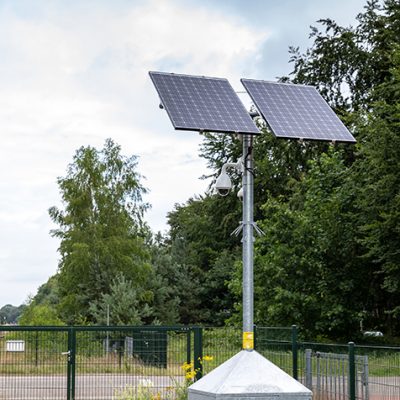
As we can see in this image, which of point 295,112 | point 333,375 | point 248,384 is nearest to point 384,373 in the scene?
point 333,375

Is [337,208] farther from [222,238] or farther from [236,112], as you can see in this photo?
[236,112]

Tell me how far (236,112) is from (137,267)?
4342 cm

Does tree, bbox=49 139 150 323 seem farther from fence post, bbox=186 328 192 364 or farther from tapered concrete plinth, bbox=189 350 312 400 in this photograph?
tapered concrete plinth, bbox=189 350 312 400

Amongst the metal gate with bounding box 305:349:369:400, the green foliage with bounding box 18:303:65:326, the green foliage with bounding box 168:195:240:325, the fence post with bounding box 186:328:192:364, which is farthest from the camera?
the green foliage with bounding box 168:195:240:325

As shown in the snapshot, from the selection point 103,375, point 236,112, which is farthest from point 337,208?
point 236,112

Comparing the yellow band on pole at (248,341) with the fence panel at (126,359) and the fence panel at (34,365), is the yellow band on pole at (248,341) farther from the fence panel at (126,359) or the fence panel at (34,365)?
the fence panel at (34,365)

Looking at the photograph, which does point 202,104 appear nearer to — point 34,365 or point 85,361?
point 85,361

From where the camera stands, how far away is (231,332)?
1955 cm

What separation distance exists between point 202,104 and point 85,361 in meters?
6.93

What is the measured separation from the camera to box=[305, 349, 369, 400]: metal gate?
46.4 ft

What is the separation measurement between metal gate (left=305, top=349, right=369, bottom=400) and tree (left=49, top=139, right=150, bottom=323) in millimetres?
37803

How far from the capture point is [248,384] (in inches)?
296

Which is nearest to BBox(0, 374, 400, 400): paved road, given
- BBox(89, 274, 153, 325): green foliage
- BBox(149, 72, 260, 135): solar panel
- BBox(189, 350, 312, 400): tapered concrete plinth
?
BBox(149, 72, 260, 135): solar panel

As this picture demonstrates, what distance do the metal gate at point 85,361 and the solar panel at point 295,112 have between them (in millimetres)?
5785
